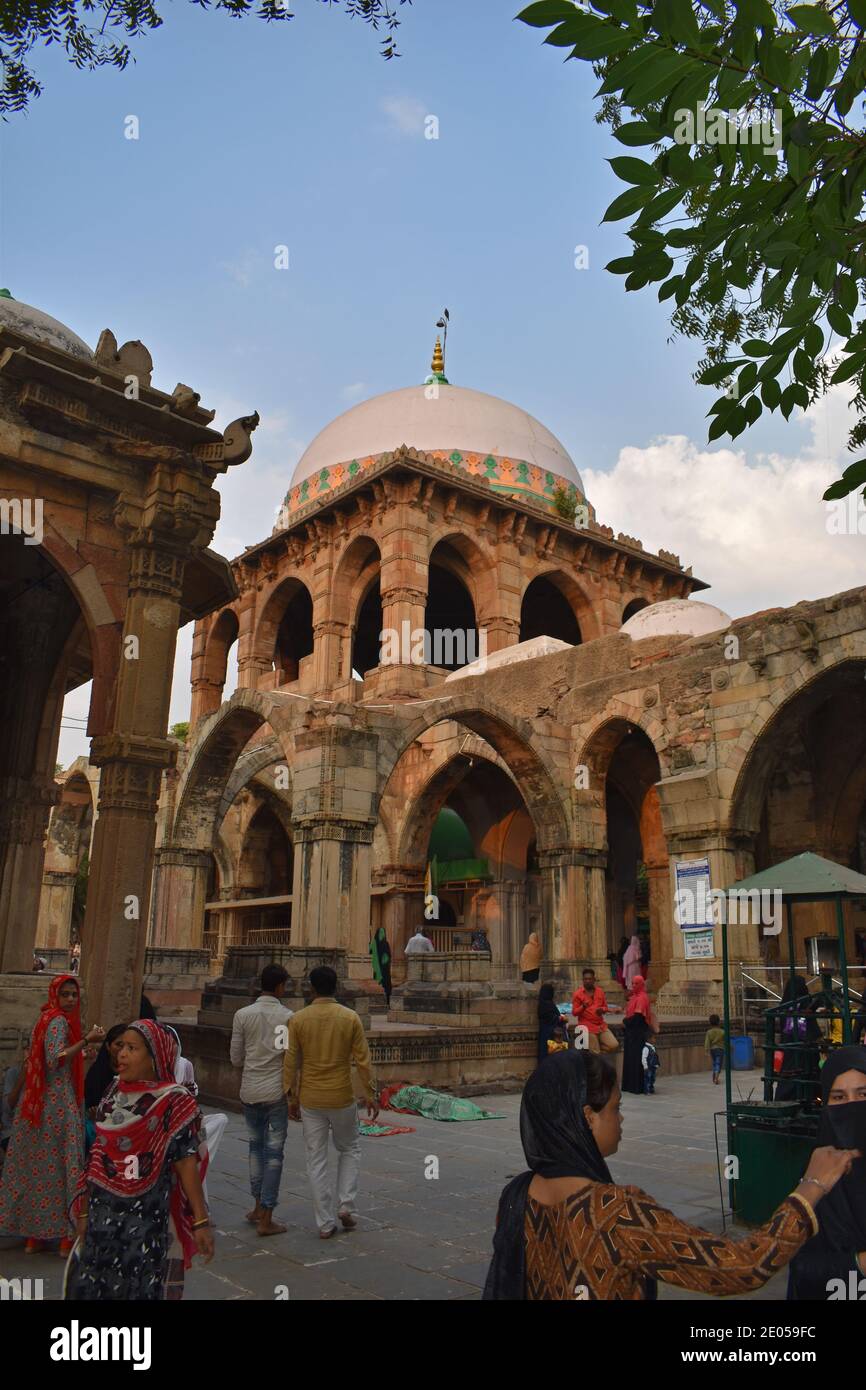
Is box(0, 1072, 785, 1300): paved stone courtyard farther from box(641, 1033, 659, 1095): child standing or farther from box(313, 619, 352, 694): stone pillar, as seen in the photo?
box(313, 619, 352, 694): stone pillar

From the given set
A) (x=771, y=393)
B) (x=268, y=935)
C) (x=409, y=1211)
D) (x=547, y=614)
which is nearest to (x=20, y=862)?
(x=409, y=1211)

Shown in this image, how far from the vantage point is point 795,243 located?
11.8 feet

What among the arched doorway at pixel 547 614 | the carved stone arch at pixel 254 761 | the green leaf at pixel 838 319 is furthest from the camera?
the arched doorway at pixel 547 614

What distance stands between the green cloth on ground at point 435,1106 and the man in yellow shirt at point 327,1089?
3.88m

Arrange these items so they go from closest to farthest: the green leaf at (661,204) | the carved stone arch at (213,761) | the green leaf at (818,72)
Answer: the green leaf at (818,72) < the green leaf at (661,204) < the carved stone arch at (213,761)

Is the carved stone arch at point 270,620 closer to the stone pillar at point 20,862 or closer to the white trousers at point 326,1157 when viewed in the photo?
the stone pillar at point 20,862

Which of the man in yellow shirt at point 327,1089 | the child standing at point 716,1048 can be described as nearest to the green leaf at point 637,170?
the man in yellow shirt at point 327,1089

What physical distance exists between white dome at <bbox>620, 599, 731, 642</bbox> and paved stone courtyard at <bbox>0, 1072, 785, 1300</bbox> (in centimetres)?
1232

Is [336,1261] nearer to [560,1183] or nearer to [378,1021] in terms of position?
[560,1183]

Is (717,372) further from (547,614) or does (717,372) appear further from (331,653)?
(547,614)

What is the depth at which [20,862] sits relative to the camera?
9.86 m

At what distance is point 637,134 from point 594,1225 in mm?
3262

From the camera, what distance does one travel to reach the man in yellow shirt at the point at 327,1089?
5.21 meters
